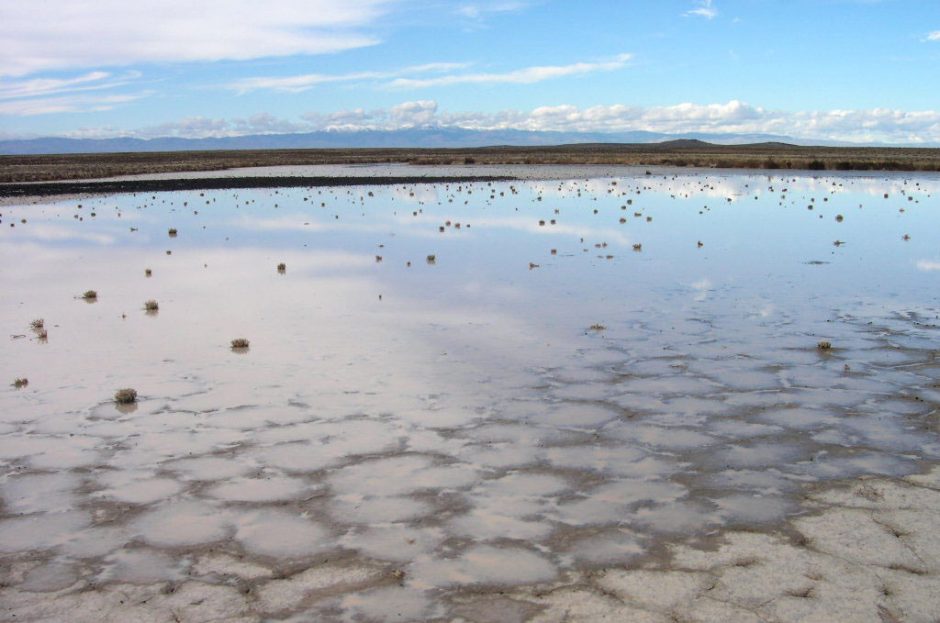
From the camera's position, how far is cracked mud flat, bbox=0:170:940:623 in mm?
6258

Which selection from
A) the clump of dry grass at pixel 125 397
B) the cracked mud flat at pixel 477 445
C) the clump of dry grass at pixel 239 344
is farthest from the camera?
the clump of dry grass at pixel 239 344

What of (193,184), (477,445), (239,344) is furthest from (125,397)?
(193,184)

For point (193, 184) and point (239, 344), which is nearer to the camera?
point (239, 344)

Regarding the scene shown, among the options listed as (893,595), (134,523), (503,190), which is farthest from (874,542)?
(503,190)

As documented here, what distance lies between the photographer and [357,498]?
7875 mm

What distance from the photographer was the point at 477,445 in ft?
30.0

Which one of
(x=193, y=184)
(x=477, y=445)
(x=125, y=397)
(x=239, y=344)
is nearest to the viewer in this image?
(x=477, y=445)

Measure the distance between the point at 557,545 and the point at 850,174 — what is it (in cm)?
6618

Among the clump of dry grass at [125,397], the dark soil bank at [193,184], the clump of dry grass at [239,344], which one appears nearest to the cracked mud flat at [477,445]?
the clump of dry grass at [125,397]

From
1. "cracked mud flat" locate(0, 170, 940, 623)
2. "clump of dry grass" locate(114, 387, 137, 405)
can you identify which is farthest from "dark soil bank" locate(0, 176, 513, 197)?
"clump of dry grass" locate(114, 387, 137, 405)

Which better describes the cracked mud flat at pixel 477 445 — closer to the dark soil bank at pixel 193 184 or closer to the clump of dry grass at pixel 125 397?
the clump of dry grass at pixel 125 397

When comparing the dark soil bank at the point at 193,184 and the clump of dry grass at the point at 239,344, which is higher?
the dark soil bank at the point at 193,184

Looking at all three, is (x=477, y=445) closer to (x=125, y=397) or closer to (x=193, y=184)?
(x=125, y=397)

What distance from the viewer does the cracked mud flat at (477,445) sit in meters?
6.26
